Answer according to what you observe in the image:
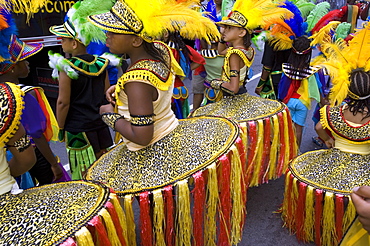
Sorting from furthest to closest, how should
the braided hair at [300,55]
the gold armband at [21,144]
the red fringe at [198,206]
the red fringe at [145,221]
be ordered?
the braided hair at [300,55] → the red fringe at [198,206] → the red fringe at [145,221] → the gold armband at [21,144]

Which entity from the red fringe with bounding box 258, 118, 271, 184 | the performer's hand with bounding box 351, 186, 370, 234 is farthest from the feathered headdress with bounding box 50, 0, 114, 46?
the performer's hand with bounding box 351, 186, 370, 234

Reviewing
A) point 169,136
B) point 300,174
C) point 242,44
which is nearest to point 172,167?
point 169,136

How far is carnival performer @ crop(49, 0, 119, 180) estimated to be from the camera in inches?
115

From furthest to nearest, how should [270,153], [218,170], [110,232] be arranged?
[270,153] < [218,170] < [110,232]

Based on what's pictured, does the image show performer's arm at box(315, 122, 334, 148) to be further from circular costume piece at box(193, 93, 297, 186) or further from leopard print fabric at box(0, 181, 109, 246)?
leopard print fabric at box(0, 181, 109, 246)

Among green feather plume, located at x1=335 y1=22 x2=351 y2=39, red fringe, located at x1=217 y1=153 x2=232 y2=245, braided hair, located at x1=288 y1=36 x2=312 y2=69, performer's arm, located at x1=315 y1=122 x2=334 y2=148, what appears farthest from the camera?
green feather plume, located at x1=335 y1=22 x2=351 y2=39

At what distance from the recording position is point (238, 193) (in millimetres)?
2480

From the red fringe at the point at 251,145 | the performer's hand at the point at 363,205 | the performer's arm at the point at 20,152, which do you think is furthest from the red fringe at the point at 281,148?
the performer's arm at the point at 20,152

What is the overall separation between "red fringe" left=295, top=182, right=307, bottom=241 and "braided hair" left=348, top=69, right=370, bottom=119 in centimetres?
72

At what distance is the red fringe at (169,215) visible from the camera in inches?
77.3

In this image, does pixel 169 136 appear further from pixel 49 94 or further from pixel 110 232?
pixel 49 94

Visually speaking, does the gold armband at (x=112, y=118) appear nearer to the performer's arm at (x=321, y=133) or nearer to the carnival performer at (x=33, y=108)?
the carnival performer at (x=33, y=108)

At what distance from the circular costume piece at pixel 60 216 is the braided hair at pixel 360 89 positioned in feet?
6.52

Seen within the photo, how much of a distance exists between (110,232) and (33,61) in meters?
4.90
